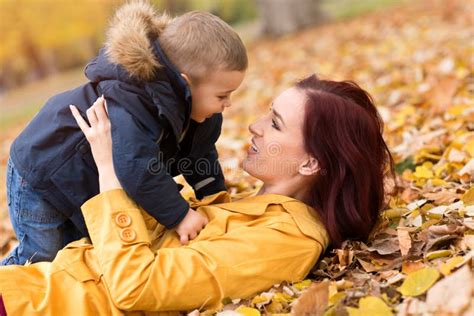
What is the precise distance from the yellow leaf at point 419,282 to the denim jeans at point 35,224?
1489 mm

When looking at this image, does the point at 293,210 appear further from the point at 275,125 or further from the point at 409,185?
the point at 409,185

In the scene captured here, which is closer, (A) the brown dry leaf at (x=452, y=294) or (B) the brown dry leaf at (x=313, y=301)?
(A) the brown dry leaf at (x=452, y=294)

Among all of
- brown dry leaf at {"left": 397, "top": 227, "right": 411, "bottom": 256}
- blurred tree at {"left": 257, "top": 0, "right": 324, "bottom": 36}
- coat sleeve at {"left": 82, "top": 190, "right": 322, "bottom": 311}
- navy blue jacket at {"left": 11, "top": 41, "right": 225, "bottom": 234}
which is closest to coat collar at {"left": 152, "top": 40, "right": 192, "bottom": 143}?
navy blue jacket at {"left": 11, "top": 41, "right": 225, "bottom": 234}

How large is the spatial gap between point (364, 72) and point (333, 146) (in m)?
5.14

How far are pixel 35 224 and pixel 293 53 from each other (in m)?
8.36

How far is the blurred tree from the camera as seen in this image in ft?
42.0

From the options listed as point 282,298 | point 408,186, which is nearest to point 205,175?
point 282,298

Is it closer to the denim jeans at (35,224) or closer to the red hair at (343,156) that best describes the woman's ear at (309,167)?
the red hair at (343,156)

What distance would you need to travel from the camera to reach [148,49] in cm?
252

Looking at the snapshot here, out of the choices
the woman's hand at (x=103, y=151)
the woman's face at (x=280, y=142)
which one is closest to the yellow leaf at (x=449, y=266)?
the woman's face at (x=280, y=142)

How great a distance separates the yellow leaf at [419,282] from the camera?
1958 mm

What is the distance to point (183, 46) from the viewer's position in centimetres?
255

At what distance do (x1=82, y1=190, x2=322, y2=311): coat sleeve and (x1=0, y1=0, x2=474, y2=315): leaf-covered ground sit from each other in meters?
0.08

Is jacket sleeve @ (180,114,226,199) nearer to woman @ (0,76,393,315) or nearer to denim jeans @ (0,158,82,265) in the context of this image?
woman @ (0,76,393,315)
